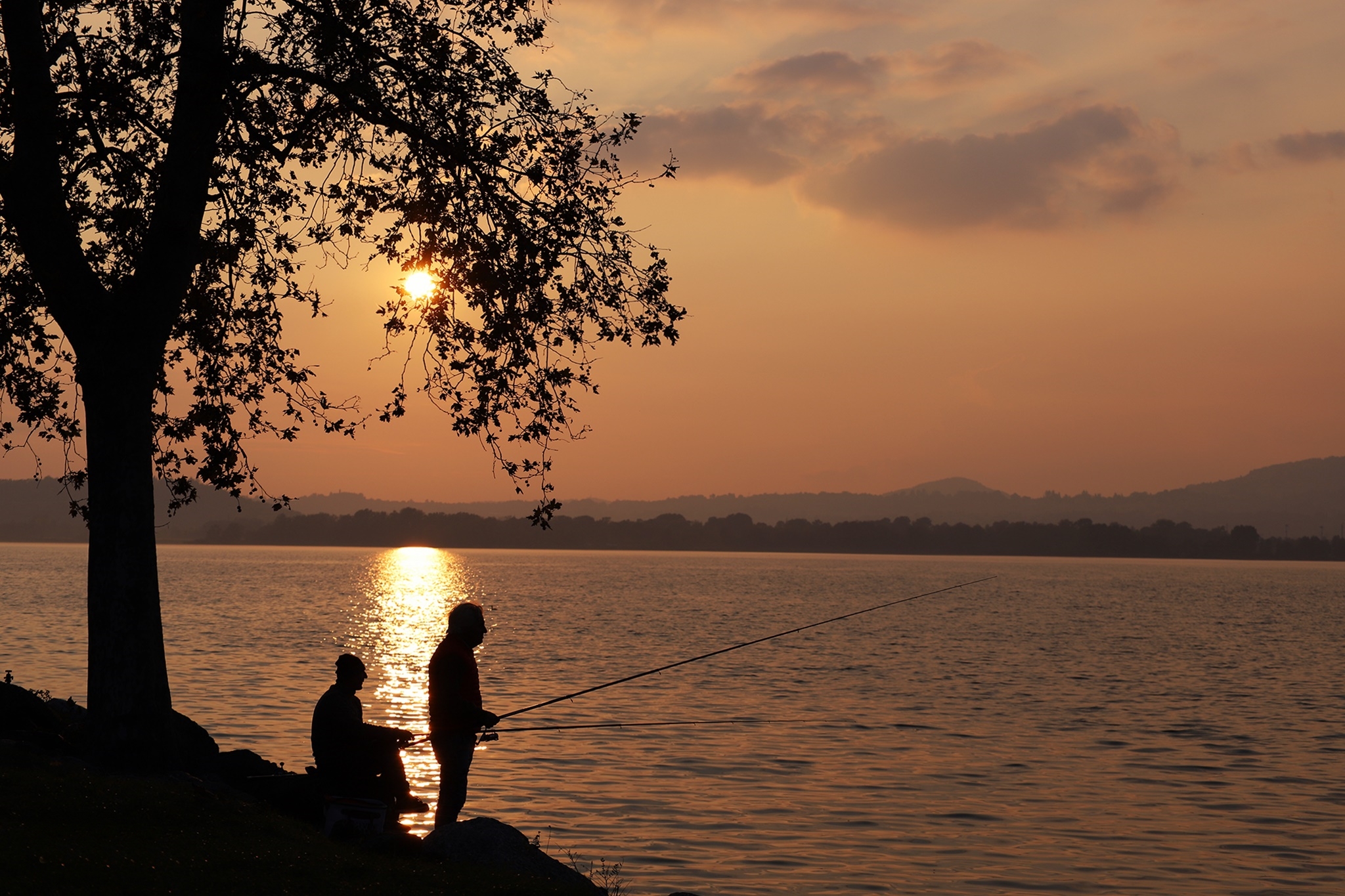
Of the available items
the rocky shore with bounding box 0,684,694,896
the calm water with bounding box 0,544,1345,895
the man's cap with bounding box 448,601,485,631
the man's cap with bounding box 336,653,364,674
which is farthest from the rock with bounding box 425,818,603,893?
the calm water with bounding box 0,544,1345,895

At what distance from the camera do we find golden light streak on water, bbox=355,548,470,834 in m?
20.0

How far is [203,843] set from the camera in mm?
10203

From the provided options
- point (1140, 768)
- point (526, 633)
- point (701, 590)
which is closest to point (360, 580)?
point (701, 590)

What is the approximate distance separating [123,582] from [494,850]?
5.02 m

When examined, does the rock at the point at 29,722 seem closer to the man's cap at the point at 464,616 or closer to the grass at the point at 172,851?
the grass at the point at 172,851

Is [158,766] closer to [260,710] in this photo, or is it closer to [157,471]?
[157,471]

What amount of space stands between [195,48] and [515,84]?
3.82m

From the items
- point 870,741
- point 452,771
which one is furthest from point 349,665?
point 870,741

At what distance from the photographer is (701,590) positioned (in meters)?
117

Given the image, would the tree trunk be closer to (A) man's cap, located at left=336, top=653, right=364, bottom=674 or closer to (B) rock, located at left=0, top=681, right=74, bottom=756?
(B) rock, located at left=0, top=681, right=74, bottom=756

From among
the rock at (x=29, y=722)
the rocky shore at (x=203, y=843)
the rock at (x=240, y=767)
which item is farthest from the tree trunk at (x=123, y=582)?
the rock at (x=240, y=767)

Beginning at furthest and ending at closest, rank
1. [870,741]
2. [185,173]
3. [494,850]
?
[870,741] → [185,173] → [494,850]

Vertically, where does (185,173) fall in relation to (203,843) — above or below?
above

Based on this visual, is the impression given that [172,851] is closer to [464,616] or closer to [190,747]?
[464,616]
